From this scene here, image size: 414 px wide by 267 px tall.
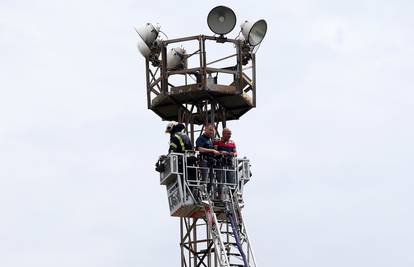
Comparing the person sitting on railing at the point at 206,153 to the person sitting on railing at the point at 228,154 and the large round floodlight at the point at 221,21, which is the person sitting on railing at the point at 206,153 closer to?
the person sitting on railing at the point at 228,154

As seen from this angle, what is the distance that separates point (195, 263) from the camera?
95.4 meters

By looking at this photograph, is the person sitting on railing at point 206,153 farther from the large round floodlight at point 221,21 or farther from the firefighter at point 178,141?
the large round floodlight at point 221,21

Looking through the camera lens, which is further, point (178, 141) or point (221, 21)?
point (221, 21)

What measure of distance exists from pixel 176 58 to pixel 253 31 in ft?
9.82

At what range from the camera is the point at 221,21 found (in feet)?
315

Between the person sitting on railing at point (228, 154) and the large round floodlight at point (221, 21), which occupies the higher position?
the large round floodlight at point (221, 21)

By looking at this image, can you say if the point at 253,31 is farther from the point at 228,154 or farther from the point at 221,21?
the point at 228,154

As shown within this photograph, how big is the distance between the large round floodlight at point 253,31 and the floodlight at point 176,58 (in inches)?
93.3

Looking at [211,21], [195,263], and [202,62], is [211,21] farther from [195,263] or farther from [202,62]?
[195,263]

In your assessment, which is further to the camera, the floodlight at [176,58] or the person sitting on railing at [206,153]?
the floodlight at [176,58]

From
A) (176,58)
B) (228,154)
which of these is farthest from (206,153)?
(176,58)

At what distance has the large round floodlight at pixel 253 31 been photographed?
9688cm

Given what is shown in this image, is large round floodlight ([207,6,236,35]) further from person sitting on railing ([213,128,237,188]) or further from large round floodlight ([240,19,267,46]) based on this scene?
person sitting on railing ([213,128,237,188])

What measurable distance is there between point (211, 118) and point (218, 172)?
3.37m
